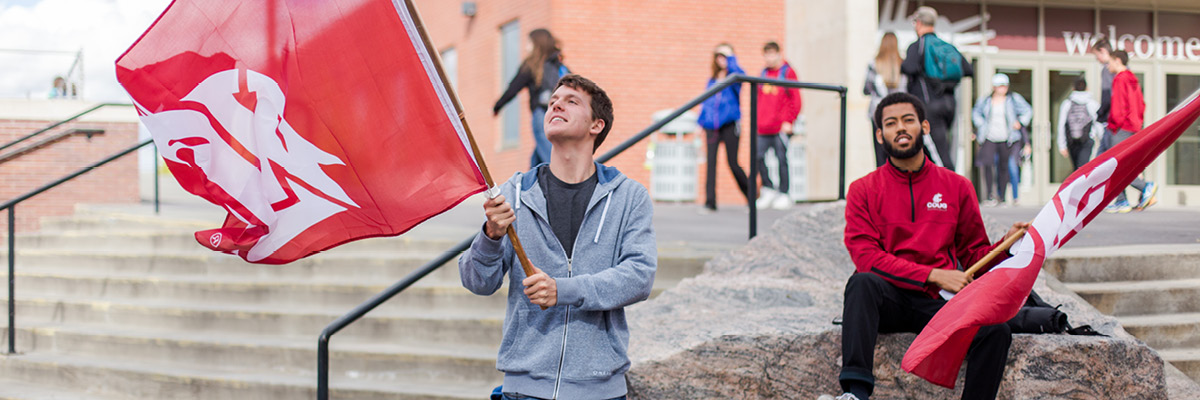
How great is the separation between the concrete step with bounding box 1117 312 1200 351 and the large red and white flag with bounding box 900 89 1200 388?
5.36 ft

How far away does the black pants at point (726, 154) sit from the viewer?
9.80m

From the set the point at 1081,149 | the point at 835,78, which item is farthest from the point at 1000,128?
the point at 835,78

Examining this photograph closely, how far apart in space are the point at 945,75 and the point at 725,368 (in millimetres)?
5022

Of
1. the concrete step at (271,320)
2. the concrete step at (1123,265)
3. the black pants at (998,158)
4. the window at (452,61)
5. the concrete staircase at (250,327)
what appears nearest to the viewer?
the concrete step at (1123,265)

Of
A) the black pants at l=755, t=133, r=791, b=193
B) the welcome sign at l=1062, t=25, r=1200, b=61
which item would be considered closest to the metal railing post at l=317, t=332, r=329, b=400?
the black pants at l=755, t=133, r=791, b=193

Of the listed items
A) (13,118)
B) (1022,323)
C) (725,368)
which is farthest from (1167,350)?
(13,118)

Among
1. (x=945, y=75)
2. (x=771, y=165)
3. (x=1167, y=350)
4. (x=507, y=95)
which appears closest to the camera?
(x=1167, y=350)

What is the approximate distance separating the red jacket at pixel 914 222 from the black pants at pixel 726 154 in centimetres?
533

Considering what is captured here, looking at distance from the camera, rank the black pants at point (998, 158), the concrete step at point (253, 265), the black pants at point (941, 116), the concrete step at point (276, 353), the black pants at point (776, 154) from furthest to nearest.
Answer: the black pants at point (998, 158) < the black pants at point (776, 154) < the black pants at point (941, 116) < the concrete step at point (253, 265) < the concrete step at point (276, 353)

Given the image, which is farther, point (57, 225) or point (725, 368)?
point (57, 225)

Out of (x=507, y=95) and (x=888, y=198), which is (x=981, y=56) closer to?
(x=507, y=95)

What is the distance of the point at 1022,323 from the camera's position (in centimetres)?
409

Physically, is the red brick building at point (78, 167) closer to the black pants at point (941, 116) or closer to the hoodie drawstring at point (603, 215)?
the black pants at point (941, 116)

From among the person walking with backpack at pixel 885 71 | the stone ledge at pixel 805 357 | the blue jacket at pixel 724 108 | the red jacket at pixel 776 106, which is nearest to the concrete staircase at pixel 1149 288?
the stone ledge at pixel 805 357
